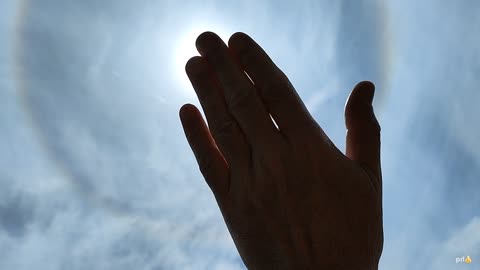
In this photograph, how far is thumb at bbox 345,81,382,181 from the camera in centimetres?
211

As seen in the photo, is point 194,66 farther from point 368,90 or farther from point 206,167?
point 368,90

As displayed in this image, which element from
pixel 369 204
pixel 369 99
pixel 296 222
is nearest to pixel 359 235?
pixel 369 204

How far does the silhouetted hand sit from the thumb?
12cm

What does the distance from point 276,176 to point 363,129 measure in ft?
2.19

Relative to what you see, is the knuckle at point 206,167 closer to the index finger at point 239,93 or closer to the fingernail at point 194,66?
the index finger at point 239,93

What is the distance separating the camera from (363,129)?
2.14 metres

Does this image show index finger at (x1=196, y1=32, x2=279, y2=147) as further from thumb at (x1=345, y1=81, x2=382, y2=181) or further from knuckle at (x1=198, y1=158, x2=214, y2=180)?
thumb at (x1=345, y1=81, x2=382, y2=181)

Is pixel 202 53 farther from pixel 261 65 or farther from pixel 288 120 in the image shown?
pixel 288 120

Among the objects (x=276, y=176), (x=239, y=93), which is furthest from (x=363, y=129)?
(x=239, y=93)

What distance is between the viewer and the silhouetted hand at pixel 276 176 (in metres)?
1.78

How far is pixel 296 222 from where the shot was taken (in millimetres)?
1814

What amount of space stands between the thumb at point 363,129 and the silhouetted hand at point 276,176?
12 cm

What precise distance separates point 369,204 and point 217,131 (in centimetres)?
91

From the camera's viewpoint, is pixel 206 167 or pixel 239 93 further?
pixel 206 167
